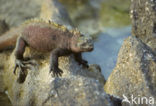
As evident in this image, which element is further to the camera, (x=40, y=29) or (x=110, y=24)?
(x=110, y=24)

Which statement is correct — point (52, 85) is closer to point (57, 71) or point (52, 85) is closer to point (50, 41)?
point (57, 71)

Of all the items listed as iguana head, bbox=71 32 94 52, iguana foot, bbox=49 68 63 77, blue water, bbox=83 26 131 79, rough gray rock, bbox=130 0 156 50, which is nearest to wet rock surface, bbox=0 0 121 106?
iguana foot, bbox=49 68 63 77

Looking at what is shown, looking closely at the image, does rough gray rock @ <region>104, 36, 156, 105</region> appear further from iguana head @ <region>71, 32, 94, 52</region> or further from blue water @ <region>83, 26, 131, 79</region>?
blue water @ <region>83, 26, 131, 79</region>

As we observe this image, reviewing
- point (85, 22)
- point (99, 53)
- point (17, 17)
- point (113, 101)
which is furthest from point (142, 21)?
point (85, 22)

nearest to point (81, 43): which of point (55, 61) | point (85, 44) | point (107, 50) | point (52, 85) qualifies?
point (85, 44)

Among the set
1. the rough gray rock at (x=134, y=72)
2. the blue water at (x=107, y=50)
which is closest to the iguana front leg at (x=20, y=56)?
the rough gray rock at (x=134, y=72)

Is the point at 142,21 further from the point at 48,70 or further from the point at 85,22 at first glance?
the point at 85,22
